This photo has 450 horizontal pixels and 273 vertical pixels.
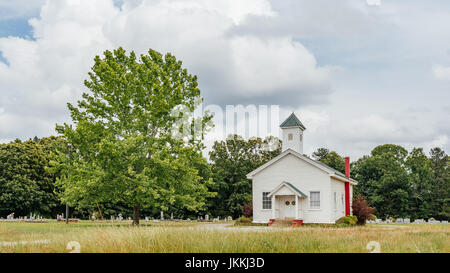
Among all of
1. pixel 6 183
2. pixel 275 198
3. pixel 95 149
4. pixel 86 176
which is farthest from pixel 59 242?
pixel 6 183

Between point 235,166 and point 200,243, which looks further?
point 235,166

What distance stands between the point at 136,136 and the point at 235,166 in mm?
33113

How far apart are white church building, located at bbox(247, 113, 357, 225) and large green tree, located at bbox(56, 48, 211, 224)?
6231 millimetres

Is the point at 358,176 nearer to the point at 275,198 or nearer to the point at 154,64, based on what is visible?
the point at 275,198

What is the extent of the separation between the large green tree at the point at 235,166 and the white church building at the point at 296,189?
66.8 feet

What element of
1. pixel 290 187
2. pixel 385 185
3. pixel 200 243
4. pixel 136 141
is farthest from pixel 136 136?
pixel 385 185

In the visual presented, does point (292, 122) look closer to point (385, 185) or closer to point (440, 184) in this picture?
point (385, 185)

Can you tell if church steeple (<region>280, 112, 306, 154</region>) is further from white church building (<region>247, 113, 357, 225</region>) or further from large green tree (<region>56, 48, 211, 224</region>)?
large green tree (<region>56, 48, 211, 224</region>)

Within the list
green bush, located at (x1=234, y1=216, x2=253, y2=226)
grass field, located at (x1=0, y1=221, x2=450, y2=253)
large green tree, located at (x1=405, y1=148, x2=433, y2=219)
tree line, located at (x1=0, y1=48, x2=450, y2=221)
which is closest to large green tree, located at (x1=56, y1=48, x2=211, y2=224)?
tree line, located at (x1=0, y1=48, x2=450, y2=221)

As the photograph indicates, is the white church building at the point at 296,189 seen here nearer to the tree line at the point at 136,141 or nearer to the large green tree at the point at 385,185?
the tree line at the point at 136,141

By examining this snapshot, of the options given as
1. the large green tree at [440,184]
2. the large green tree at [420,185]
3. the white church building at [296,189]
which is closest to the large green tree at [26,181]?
the white church building at [296,189]

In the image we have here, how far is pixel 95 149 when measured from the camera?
30.1 metres

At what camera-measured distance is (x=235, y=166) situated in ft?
201

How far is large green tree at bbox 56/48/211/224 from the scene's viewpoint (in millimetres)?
28219
